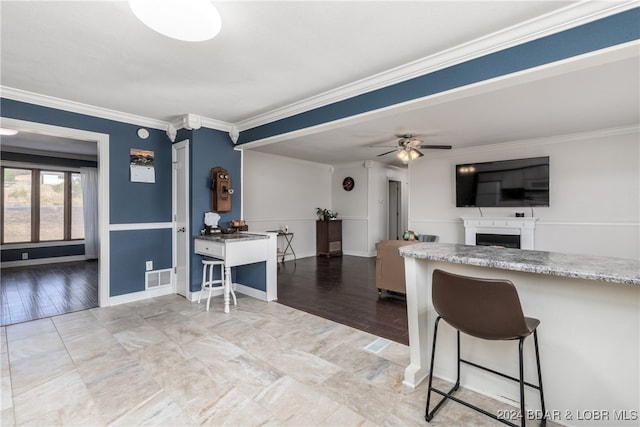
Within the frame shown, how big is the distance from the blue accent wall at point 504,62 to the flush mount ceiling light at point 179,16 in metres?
1.52

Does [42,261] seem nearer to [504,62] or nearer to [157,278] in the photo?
[157,278]

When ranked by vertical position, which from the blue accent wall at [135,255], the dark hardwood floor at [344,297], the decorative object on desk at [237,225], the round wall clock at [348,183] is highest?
the round wall clock at [348,183]

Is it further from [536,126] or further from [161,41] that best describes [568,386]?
[536,126]

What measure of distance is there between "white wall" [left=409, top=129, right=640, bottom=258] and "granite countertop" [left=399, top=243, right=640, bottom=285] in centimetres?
402

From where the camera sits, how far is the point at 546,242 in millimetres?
5148

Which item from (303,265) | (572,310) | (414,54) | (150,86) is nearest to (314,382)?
(572,310)

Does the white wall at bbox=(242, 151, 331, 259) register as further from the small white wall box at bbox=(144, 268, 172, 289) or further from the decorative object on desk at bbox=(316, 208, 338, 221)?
the small white wall box at bbox=(144, 268, 172, 289)

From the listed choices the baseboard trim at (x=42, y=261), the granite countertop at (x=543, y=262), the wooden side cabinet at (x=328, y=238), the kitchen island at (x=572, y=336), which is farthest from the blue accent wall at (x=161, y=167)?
the baseboard trim at (x=42, y=261)

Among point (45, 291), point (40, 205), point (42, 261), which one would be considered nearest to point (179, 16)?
point (45, 291)

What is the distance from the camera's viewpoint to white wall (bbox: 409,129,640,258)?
448cm

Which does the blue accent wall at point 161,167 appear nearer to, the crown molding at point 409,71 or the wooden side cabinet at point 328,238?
the crown molding at point 409,71

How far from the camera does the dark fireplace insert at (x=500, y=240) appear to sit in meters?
5.30

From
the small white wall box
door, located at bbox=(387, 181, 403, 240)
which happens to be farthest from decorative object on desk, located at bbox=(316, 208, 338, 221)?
the small white wall box

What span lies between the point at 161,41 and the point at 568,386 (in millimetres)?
3294
